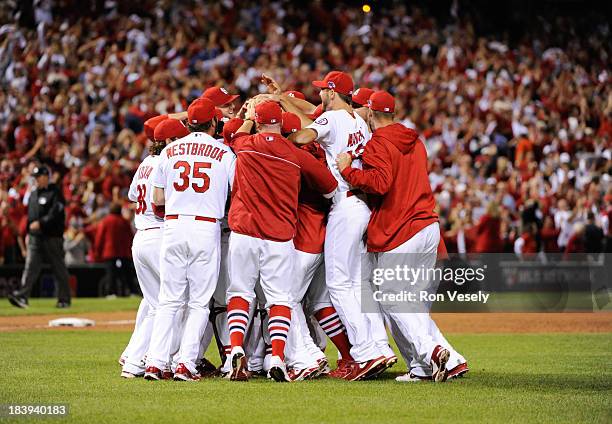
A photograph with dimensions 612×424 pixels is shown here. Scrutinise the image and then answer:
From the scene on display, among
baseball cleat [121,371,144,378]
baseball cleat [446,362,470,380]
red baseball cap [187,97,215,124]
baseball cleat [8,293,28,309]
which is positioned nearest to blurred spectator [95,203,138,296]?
baseball cleat [8,293,28,309]

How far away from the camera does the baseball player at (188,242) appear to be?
9.28m

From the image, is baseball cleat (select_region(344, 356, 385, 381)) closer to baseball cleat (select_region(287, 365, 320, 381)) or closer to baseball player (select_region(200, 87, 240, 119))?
baseball cleat (select_region(287, 365, 320, 381))

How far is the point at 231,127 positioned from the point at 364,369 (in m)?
2.55

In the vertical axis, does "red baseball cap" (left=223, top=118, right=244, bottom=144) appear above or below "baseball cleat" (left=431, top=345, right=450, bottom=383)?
above

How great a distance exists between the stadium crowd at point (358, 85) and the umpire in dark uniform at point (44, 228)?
198 centimetres

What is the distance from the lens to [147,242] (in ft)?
32.4

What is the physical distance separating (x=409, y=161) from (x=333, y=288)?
1.32m

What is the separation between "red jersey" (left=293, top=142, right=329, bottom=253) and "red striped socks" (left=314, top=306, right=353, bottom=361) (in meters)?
0.60

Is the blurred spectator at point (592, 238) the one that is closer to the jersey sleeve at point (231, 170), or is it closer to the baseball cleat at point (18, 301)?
the baseball cleat at point (18, 301)

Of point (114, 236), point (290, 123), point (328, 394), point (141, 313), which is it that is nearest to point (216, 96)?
point (290, 123)

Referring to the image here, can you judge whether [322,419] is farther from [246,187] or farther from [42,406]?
[246,187]

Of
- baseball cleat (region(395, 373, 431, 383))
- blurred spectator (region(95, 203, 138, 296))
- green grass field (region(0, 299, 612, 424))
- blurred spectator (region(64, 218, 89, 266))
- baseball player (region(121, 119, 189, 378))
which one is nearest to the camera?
green grass field (region(0, 299, 612, 424))

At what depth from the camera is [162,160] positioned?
9445mm

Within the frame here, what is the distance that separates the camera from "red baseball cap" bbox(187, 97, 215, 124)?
9.52m
